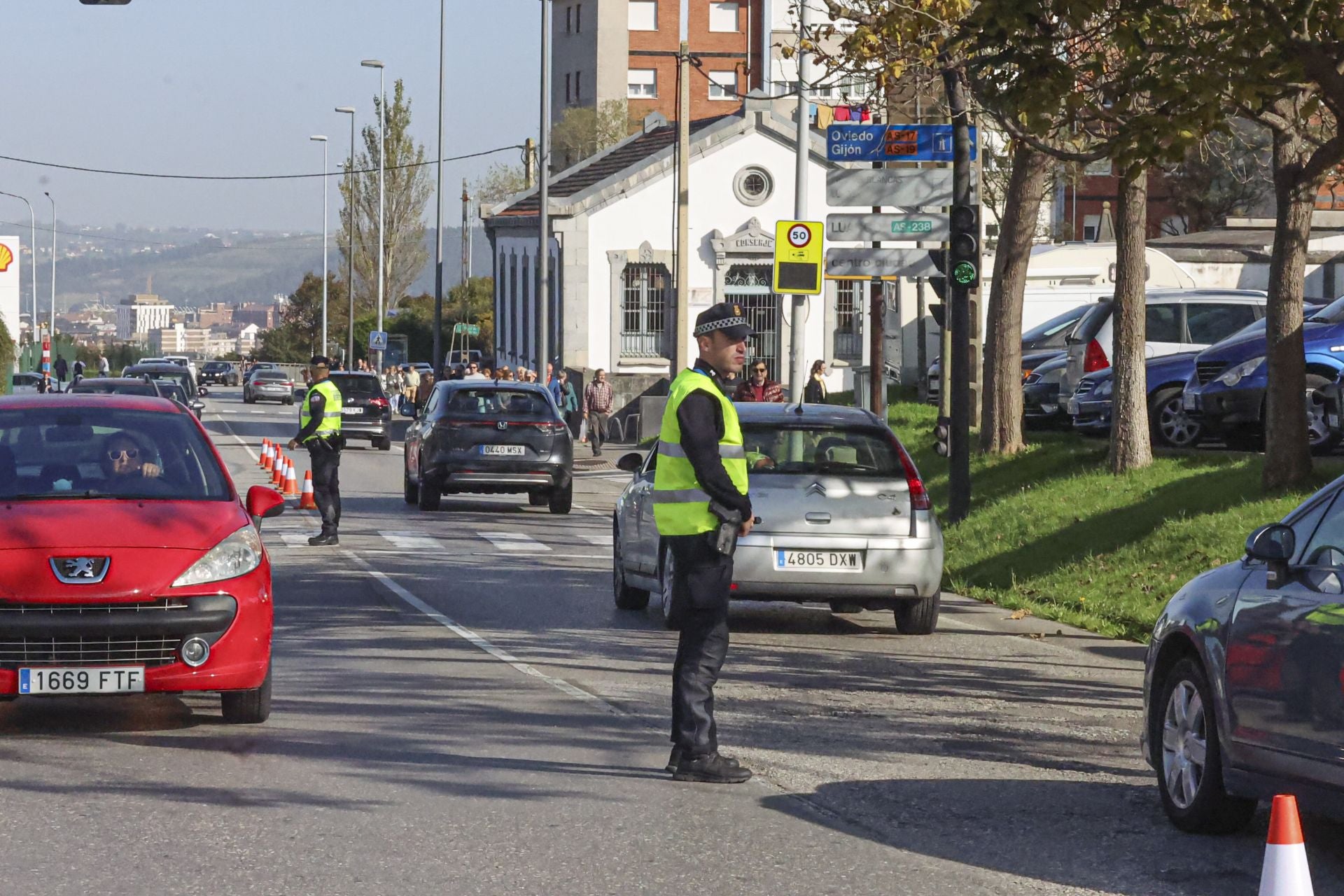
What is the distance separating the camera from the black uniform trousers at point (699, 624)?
796cm

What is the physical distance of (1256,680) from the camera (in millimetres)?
6672

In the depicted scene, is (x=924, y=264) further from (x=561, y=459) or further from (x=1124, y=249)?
(x=561, y=459)

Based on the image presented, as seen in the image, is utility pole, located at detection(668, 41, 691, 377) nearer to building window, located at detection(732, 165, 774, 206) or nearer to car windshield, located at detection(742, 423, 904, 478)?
building window, located at detection(732, 165, 774, 206)

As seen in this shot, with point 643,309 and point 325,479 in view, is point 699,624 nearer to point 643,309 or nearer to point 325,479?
point 325,479

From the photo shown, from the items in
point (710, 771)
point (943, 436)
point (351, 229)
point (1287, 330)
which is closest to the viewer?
point (710, 771)

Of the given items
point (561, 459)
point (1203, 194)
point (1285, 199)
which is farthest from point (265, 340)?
point (1285, 199)

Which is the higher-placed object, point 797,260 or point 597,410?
point 797,260

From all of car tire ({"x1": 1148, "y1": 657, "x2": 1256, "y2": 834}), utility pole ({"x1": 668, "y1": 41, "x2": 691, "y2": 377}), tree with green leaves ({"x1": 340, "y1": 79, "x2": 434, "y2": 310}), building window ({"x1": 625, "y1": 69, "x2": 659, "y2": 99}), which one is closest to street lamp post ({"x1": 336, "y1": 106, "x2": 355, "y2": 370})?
tree with green leaves ({"x1": 340, "y1": 79, "x2": 434, "y2": 310})

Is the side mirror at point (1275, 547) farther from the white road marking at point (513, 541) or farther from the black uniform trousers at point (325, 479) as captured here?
the black uniform trousers at point (325, 479)

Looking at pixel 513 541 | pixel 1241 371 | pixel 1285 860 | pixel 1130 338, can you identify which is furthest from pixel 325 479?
pixel 1285 860

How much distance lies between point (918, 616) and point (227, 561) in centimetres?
566

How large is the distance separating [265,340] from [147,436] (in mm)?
124823

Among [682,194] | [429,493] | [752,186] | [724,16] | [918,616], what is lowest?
[918,616]

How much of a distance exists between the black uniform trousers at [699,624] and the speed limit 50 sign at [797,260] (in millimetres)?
18227
